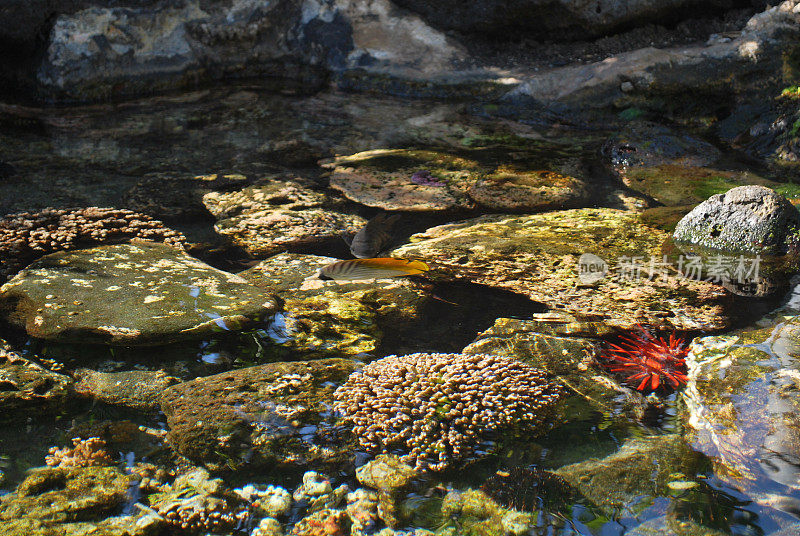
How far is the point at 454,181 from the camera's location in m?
5.87

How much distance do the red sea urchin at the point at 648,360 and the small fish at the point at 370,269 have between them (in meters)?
1.41

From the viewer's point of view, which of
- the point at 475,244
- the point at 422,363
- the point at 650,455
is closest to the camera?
the point at 650,455

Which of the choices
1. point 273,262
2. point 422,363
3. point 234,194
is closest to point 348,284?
point 273,262

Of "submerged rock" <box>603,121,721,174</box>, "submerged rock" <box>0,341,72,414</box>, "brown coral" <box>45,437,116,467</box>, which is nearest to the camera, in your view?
Result: "brown coral" <box>45,437,116,467</box>

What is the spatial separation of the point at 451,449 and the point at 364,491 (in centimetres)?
47

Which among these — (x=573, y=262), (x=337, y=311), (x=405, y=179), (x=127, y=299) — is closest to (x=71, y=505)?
(x=127, y=299)

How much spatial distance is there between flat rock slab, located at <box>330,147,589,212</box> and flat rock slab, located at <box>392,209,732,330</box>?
0.36m

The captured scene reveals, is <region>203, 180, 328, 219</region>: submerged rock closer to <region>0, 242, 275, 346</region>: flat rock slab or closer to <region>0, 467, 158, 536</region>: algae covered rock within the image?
<region>0, 242, 275, 346</region>: flat rock slab

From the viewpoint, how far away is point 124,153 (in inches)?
267

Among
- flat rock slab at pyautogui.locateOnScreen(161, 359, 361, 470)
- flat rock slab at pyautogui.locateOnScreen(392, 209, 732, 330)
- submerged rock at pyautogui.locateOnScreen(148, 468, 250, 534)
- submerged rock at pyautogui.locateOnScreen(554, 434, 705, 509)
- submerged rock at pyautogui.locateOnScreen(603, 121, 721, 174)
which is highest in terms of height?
submerged rock at pyautogui.locateOnScreen(603, 121, 721, 174)

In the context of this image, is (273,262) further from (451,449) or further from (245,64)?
(245,64)

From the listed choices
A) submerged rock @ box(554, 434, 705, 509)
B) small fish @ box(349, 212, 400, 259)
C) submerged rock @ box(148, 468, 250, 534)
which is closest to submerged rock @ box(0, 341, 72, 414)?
submerged rock @ box(148, 468, 250, 534)

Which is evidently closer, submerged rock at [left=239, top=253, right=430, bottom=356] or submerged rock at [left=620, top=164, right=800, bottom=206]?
submerged rock at [left=239, top=253, right=430, bottom=356]

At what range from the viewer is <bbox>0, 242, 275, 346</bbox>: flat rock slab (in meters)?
3.60
